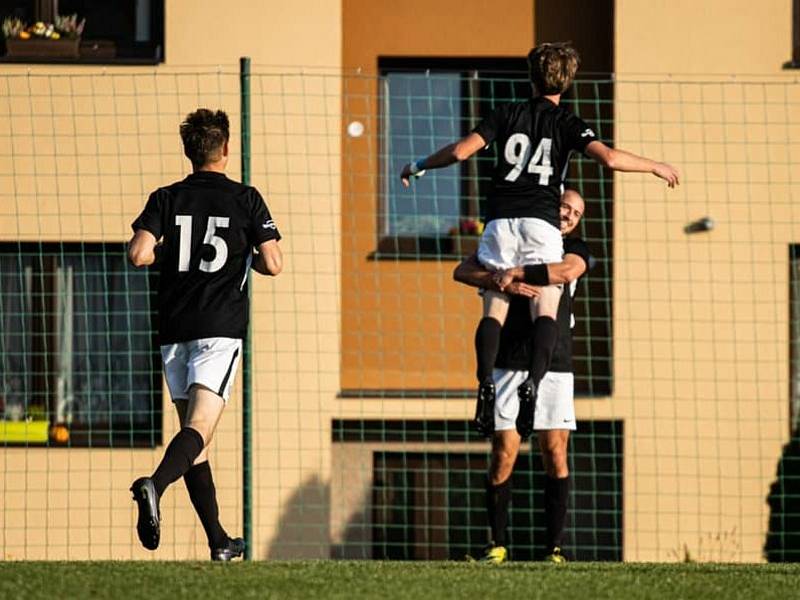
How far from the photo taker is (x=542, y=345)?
923cm

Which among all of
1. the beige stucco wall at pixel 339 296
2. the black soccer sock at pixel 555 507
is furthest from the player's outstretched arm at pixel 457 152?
the beige stucco wall at pixel 339 296

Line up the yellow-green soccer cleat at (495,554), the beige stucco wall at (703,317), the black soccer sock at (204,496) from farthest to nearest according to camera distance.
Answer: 1. the beige stucco wall at (703,317)
2. the yellow-green soccer cleat at (495,554)
3. the black soccer sock at (204,496)

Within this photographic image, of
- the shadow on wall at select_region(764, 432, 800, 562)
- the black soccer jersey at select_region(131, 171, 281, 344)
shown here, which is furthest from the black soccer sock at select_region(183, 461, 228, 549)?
the shadow on wall at select_region(764, 432, 800, 562)

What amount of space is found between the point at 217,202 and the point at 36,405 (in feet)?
21.8

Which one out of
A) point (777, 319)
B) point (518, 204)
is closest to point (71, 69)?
point (777, 319)

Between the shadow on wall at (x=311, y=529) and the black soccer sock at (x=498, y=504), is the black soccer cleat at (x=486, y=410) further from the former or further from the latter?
the shadow on wall at (x=311, y=529)

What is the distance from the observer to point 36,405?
48.0 ft

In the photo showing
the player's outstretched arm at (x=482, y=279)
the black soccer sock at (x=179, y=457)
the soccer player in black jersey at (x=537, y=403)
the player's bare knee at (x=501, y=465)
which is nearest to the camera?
the black soccer sock at (x=179, y=457)

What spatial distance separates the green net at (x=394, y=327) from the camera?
46.1 feet

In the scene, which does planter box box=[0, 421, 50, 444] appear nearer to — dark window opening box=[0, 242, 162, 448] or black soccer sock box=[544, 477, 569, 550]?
dark window opening box=[0, 242, 162, 448]

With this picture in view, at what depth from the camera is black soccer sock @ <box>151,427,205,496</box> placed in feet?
26.1

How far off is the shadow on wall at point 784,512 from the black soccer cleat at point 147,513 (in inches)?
282

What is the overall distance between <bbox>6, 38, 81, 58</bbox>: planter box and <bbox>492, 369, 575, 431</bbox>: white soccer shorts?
21.7ft

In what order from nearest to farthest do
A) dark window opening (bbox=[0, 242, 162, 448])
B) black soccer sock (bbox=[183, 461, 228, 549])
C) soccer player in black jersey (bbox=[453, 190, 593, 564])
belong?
black soccer sock (bbox=[183, 461, 228, 549]) < soccer player in black jersey (bbox=[453, 190, 593, 564]) < dark window opening (bbox=[0, 242, 162, 448])
